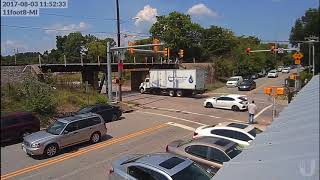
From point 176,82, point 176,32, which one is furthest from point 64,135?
point 176,32

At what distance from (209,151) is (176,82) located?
103ft

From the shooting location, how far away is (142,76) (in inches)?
2158

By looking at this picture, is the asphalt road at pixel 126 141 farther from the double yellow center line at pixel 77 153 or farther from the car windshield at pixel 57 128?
the car windshield at pixel 57 128

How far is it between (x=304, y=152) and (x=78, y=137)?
50.1 feet

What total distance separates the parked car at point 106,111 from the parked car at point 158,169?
15.1 metres

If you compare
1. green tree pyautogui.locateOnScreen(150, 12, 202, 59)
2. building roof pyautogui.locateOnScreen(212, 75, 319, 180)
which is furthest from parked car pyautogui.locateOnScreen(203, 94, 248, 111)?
green tree pyautogui.locateOnScreen(150, 12, 202, 59)

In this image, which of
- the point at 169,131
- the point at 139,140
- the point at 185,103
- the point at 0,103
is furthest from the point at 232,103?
the point at 0,103

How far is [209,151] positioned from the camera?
11.7 metres

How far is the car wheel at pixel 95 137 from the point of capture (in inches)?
737

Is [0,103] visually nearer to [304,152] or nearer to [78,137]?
[304,152]

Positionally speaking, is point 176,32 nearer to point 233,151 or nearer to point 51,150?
point 51,150

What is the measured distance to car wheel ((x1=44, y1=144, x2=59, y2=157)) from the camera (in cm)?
1608

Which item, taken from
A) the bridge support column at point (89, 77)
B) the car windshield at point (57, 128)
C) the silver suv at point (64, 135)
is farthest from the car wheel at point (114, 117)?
the bridge support column at point (89, 77)

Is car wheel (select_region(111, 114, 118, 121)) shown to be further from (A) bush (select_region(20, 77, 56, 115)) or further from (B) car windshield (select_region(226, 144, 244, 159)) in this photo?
(B) car windshield (select_region(226, 144, 244, 159))
